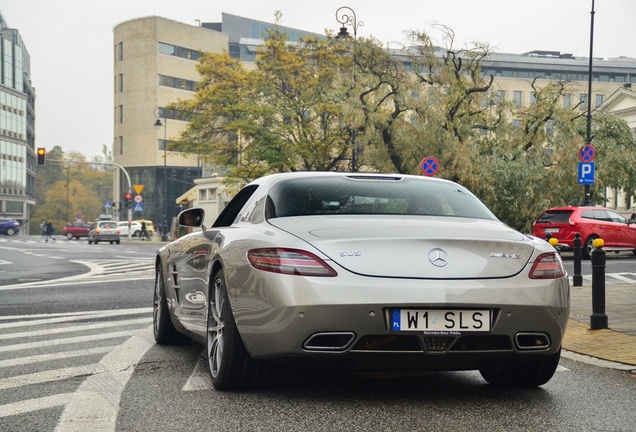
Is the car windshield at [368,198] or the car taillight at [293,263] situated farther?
the car windshield at [368,198]

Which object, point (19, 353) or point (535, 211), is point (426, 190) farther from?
point (535, 211)

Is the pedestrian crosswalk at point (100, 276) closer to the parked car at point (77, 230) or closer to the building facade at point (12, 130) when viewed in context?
the parked car at point (77, 230)

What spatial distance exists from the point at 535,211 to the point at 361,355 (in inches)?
1137

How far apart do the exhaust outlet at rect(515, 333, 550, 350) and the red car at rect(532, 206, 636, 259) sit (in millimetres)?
22861

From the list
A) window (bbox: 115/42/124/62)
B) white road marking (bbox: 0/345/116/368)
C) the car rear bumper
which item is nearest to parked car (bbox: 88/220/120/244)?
window (bbox: 115/42/124/62)

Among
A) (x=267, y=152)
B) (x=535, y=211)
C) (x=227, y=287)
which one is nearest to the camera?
(x=227, y=287)

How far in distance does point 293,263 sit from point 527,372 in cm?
171

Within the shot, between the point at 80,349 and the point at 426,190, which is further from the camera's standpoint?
the point at 80,349

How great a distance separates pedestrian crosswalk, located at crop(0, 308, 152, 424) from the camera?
5.47 meters

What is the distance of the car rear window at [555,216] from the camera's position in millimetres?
27844

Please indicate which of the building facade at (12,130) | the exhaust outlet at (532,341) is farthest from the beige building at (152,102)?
the exhaust outlet at (532,341)

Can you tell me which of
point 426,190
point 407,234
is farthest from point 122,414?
point 426,190

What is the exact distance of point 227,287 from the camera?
550 centimetres

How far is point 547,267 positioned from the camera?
17.2 ft
